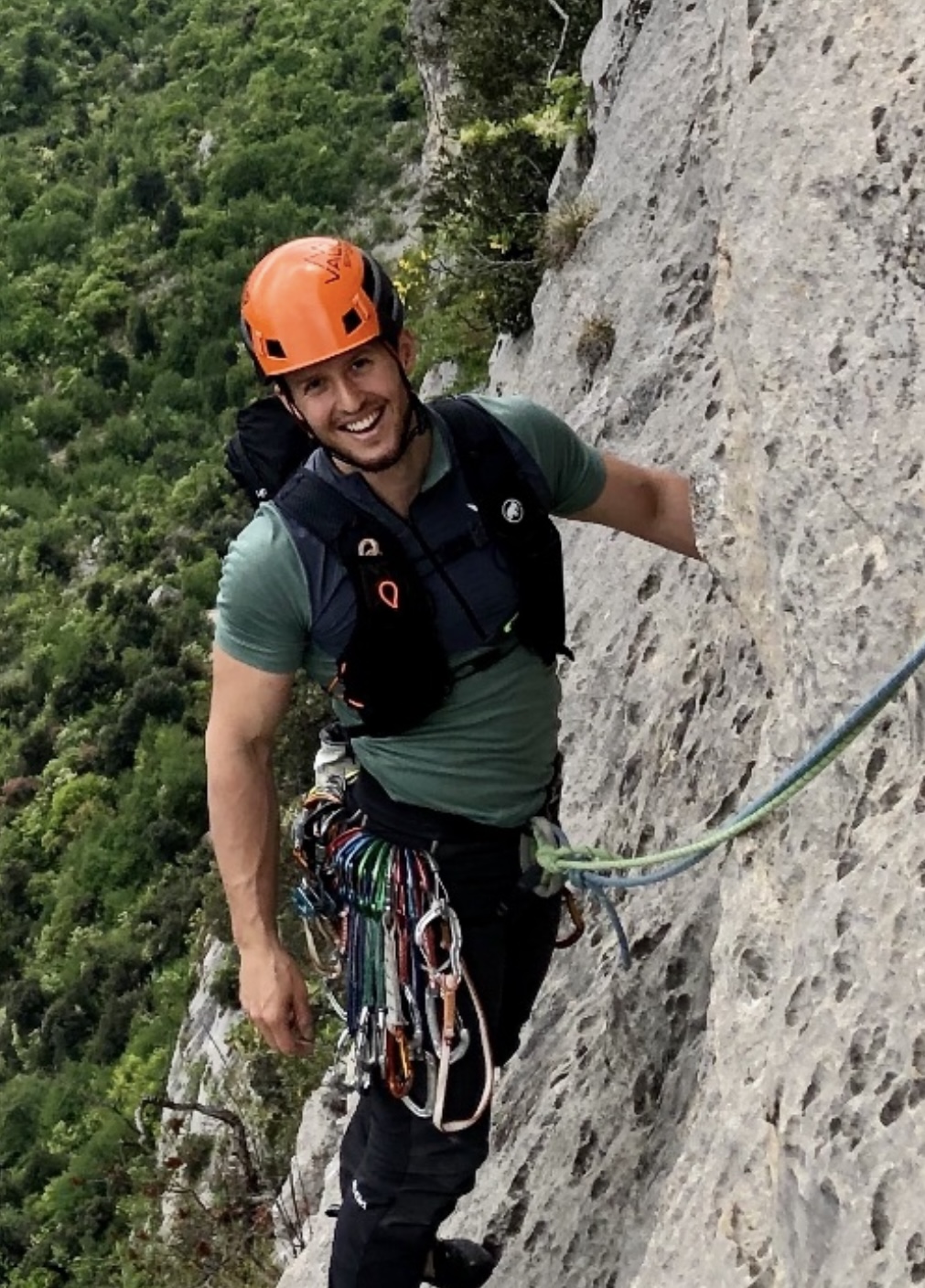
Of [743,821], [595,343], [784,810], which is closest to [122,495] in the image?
[595,343]

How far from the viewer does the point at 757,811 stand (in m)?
2.50

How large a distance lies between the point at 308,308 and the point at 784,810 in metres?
1.35

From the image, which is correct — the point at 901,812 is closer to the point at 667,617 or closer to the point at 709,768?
the point at 709,768

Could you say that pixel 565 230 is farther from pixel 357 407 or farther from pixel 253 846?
pixel 253 846

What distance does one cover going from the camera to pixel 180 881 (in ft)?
92.5

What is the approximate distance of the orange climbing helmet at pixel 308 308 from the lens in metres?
2.88

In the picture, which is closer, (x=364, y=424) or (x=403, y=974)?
(x=364, y=424)

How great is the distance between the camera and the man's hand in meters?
3.19

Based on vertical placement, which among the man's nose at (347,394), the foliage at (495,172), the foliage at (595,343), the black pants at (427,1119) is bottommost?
the foliage at (495,172)

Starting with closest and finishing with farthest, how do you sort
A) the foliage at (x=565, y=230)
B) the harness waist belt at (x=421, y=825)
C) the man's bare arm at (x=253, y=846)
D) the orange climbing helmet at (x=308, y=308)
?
the orange climbing helmet at (x=308, y=308) → the man's bare arm at (x=253, y=846) → the harness waist belt at (x=421, y=825) → the foliage at (x=565, y=230)

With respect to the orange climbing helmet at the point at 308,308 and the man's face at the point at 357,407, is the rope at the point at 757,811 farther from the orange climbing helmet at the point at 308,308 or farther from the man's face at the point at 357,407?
the orange climbing helmet at the point at 308,308

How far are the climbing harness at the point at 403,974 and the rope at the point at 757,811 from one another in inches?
11.7

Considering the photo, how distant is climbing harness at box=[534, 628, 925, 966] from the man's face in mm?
958

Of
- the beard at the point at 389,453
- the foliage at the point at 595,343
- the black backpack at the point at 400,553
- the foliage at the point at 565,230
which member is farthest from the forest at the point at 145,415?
the beard at the point at 389,453
